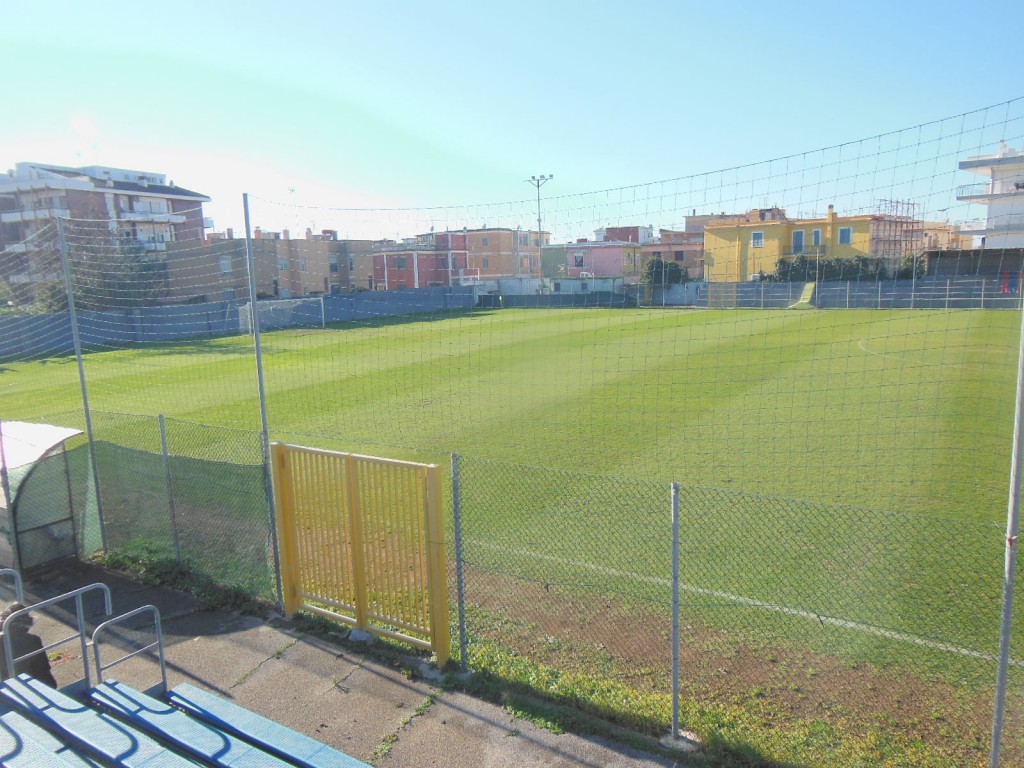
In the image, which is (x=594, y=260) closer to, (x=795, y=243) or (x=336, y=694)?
(x=795, y=243)

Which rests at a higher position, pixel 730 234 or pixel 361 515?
pixel 730 234

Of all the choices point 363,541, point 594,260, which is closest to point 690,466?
point 594,260

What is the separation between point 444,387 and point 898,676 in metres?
15.1

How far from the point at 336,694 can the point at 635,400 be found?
1259 cm

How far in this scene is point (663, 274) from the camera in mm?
9242

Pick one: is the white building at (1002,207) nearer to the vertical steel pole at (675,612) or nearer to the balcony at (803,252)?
the balcony at (803,252)

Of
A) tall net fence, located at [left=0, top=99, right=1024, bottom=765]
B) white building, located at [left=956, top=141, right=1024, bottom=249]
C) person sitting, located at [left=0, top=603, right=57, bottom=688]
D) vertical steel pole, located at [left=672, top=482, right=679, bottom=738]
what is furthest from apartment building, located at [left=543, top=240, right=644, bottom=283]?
person sitting, located at [left=0, top=603, right=57, bottom=688]

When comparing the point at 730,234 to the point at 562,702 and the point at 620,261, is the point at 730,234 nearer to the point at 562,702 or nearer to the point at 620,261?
the point at 620,261

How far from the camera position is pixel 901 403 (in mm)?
16359

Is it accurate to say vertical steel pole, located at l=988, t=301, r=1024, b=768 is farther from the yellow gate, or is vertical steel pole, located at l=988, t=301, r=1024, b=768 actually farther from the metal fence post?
the metal fence post

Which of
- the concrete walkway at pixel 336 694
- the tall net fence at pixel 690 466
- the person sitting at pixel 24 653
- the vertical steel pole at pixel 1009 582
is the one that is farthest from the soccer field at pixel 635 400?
the person sitting at pixel 24 653

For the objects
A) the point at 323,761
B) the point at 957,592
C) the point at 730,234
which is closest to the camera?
the point at 323,761

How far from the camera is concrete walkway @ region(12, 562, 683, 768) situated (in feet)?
15.2

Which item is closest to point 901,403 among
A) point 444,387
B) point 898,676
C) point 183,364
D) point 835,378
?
point 835,378
